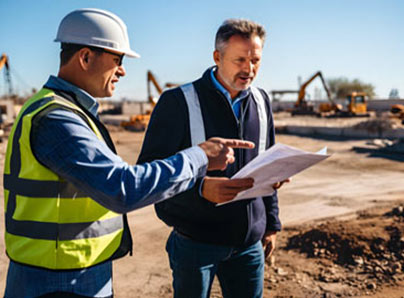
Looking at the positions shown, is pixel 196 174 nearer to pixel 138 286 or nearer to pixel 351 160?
pixel 138 286

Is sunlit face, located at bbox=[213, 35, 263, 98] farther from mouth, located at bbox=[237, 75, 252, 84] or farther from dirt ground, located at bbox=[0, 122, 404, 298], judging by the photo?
dirt ground, located at bbox=[0, 122, 404, 298]

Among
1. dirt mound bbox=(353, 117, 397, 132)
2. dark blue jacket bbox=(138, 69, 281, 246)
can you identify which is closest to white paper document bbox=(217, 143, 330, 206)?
dark blue jacket bbox=(138, 69, 281, 246)

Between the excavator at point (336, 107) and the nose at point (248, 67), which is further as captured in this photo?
the excavator at point (336, 107)

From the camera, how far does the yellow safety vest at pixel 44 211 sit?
1381 millimetres

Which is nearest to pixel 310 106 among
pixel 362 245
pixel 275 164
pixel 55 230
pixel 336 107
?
pixel 336 107

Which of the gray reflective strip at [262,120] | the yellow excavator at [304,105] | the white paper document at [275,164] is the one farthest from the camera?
the yellow excavator at [304,105]

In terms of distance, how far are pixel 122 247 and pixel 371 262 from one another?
12.0 ft

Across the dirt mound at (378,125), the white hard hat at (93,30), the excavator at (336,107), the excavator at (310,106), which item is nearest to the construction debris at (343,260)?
the white hard hat at (93,30)

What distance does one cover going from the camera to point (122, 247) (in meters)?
1.67

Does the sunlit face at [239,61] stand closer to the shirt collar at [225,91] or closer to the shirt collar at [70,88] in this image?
the shirt collar at [225,91]

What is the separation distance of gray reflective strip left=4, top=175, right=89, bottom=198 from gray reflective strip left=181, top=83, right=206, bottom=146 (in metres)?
0.86

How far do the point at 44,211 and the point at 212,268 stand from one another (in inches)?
43.0

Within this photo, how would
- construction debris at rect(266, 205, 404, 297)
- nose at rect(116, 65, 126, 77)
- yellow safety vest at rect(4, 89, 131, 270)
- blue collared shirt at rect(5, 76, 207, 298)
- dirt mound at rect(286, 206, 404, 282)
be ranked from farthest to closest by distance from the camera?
dirt mound at rect(286, 206, 404, 282), construction debris at rect(266, 205, 404, 297), nose at rect(116, 65, 126, 77), yellow safety vest at rect(4, 89, 131, 270), blue collared shirt at rect(5, 76, 207, 298)

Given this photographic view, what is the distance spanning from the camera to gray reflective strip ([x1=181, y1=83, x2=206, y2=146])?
216 centimetres
